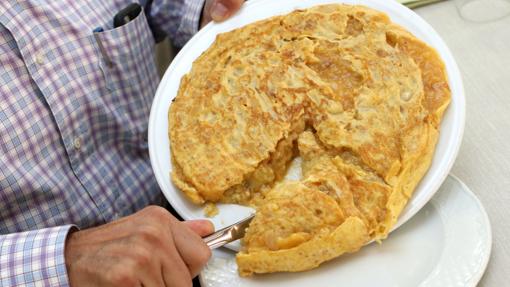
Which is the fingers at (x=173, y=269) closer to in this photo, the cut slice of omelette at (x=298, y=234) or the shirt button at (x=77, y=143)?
the cut slice of omelette at (x=298, y=234)

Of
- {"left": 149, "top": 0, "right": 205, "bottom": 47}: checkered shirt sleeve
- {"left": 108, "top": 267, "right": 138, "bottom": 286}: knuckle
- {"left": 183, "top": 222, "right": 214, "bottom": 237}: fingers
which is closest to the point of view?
{"left": 108, "top": 267, "right": 138, "bottom": 286}: knuckle

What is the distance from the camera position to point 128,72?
1357mm

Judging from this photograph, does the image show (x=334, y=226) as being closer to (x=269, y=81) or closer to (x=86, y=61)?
(x=269, y=81)

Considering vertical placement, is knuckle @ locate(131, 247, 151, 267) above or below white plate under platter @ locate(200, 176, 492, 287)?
above

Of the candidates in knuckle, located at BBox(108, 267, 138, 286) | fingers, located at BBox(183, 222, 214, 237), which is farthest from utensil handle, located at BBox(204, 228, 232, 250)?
knuckle, located at BBox(108, 267, 138, 286)

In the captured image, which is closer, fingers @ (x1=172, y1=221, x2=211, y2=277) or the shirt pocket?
fingers @ (x1=172, y1=221, x2=211, y2=277)

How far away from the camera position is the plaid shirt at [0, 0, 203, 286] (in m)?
1.11

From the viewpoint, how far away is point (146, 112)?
1.41 metres

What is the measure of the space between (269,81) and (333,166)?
24 centimetres

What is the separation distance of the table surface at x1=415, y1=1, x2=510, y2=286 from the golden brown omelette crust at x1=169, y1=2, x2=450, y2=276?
0.18 meters

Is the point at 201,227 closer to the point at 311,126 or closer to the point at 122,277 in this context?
the point at 122,277

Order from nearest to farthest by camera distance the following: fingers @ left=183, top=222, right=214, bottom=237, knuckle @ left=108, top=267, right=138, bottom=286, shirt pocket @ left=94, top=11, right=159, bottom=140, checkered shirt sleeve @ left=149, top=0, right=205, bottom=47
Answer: knuckle @ left=108, top=267, right=138, bottom=286, fingers @ left=183, top=222, right=214, bottom=237, shirt pocket @ left=94, top=11, right=159, bottom=140, checkered shirt sleeve @ left=149, top=0, right=205, bottom=47

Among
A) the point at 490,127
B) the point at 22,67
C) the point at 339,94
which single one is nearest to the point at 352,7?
the point at 339,94

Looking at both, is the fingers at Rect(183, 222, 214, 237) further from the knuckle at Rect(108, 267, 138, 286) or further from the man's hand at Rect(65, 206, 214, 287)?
the knuckle at Rect(108, 267, 138, 286)
